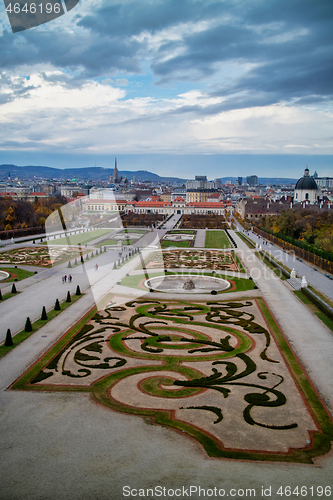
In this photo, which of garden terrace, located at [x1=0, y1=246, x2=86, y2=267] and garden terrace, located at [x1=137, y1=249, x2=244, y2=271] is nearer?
garden terrace, located at [x1=137, y1=249, x2=244, y2=271]

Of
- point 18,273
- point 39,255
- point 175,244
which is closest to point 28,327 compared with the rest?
point 18,273

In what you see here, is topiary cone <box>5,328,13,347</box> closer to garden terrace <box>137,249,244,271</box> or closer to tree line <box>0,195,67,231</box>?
garden terrace <box>137,249,244,271</box>

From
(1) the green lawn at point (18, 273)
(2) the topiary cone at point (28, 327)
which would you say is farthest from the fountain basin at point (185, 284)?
(1) the green lawn at point (18, 273)

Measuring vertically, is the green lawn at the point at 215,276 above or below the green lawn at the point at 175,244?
below

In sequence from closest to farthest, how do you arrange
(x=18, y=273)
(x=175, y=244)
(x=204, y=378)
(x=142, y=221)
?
1. (x=204, y=378)
2. (x=18, y=273)
3. (x=175, y=244)
4. (x=142, y=221)

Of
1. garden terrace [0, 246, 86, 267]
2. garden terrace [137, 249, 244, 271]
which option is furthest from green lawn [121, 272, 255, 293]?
garden terrace [0, 246, 86, 267]

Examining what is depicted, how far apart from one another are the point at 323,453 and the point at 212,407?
13.4 ft

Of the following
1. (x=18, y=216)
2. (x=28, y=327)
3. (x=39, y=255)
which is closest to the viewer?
(x=28, y=327)

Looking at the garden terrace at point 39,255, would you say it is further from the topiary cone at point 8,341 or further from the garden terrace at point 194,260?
the topiary cone at point 8,341

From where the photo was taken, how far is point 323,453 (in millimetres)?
11938

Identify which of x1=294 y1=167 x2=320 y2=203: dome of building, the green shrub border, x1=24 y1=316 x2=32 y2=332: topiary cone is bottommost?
the green shrub border

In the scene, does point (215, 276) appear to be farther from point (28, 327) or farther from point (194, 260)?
point (28, 327)

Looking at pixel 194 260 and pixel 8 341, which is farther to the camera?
pixel 194 260

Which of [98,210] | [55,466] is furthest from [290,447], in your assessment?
[98,210]
